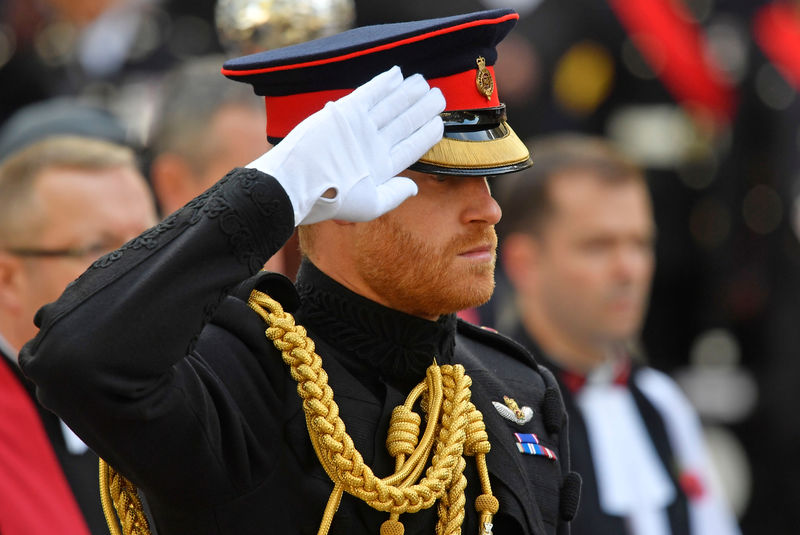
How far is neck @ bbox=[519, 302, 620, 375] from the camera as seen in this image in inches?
216

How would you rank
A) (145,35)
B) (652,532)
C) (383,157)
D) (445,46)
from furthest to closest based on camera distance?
(145,35), (652,532), (445,46), (383,157)

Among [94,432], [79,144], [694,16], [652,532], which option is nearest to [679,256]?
[694,16]

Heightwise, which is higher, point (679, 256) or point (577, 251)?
point (577, 251)

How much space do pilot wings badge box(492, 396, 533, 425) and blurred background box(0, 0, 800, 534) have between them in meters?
5.57

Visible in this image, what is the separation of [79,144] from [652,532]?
7.97ft

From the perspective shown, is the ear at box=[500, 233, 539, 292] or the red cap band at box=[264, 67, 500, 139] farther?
the ear at box=[500, 233, 539, 292]

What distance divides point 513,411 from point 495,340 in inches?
10.5

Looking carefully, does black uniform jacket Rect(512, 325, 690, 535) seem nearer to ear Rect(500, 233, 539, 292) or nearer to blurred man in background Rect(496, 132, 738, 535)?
blurred man in background Rect(496, 132, 738, 535)

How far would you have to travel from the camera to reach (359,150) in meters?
2.66

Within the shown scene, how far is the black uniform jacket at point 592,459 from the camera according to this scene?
200 inches

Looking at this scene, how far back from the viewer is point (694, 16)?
32.0 ft

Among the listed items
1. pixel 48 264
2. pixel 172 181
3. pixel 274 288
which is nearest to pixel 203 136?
pixel 172 181

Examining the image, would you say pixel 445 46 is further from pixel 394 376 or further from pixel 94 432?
pixel 94 432

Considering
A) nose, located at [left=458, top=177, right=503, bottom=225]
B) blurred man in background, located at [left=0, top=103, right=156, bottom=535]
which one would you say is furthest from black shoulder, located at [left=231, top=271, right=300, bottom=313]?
blurred man in background, located at [left=0, top=103, right=156, bottom=535]
